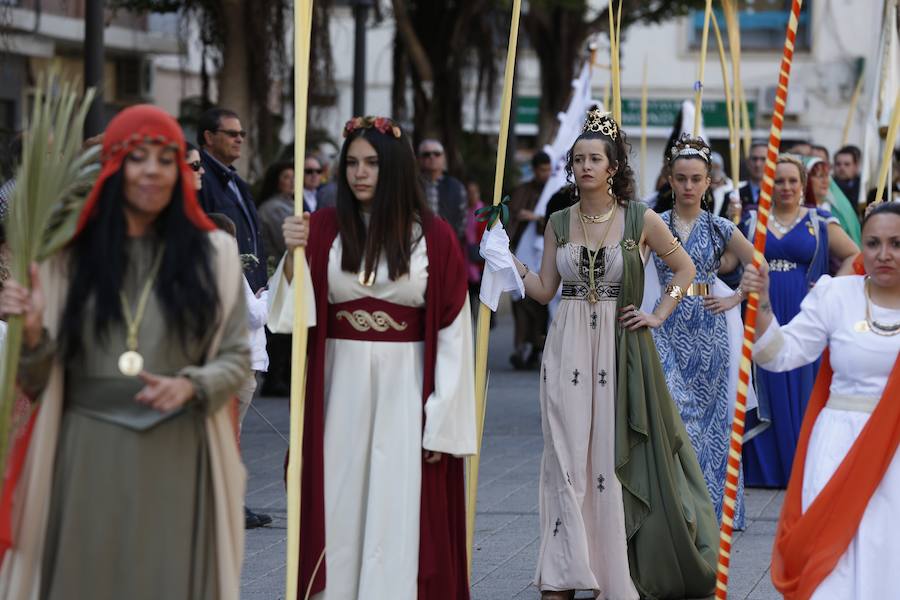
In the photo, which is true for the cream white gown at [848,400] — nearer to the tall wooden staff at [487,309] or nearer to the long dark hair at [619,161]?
the tall wooden staff at [487,309]

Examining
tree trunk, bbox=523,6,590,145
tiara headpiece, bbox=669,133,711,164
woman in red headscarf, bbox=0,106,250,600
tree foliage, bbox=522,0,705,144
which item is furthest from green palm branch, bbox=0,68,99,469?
tree trunk, bbox=523,6,590,145

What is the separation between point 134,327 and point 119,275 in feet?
0.46

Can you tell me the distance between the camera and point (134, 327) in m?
4.49

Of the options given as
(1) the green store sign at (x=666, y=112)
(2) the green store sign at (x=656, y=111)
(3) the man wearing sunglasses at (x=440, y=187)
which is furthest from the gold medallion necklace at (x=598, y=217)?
A: (2) the green store sign at (x=656, y=111)

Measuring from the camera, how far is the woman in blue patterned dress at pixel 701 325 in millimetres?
8352

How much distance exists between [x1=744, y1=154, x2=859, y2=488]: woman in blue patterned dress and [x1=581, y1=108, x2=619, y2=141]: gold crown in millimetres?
2946

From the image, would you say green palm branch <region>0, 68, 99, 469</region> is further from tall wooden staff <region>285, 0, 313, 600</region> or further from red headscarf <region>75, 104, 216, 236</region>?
tall wooden staff <region>285, 0, 313, 600</region>

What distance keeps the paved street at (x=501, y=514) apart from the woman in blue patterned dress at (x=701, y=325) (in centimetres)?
50

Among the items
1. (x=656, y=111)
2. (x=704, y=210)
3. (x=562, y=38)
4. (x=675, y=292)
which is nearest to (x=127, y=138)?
(x=675, y=292)

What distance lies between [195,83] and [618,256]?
2182 centimetres

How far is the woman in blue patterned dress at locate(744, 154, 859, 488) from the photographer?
9.98 meters

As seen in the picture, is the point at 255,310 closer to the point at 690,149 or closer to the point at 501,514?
the point at 501,514

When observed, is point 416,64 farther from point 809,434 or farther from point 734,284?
point 809,434

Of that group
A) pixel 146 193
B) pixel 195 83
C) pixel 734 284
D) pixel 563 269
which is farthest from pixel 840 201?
pixel 195 83
